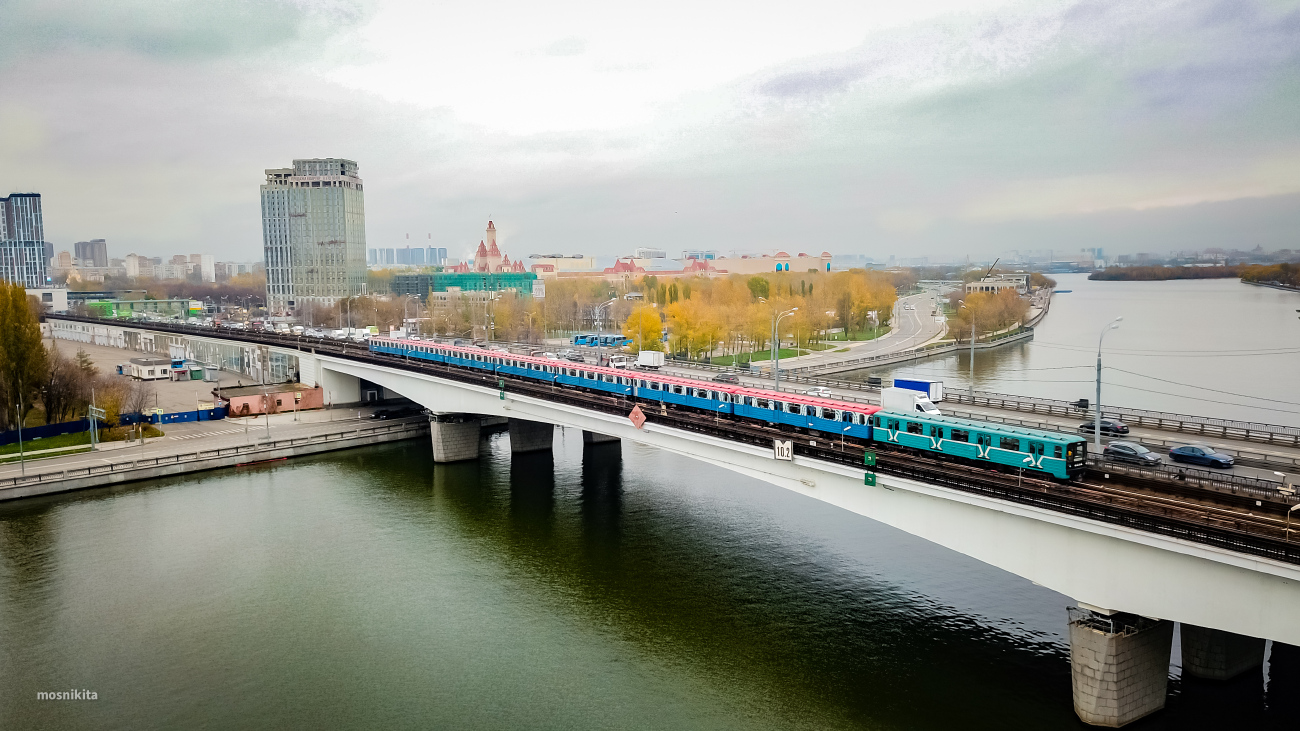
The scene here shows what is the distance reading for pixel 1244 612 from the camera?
16391 mm

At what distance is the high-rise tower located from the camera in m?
176

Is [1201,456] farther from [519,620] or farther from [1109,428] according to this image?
[519,620]

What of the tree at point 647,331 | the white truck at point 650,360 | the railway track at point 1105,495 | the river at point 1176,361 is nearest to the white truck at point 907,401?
the railway track at point 1105,495

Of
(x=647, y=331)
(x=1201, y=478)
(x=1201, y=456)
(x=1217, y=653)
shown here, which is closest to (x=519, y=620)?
(x=1217, y=653)

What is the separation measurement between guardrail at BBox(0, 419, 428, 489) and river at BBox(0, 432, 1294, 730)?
2056 millimetres

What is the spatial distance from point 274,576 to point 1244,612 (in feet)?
99.4

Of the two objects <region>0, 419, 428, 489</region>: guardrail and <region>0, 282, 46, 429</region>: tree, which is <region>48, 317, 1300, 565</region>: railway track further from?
<region>0, 282, 46, 429</region>: tree

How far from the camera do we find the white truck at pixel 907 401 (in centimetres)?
2867

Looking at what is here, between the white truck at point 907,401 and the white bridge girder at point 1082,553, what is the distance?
5.36m

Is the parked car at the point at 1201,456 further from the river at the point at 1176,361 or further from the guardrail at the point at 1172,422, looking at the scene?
the river at the point at 1176,361

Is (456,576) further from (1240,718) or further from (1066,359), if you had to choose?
(1066,359)

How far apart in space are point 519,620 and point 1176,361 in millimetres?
66289

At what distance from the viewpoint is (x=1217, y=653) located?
67.8 feet

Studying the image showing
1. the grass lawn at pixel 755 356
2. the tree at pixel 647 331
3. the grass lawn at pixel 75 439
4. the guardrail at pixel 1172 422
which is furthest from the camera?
the grass lawn at pixel 755 356
